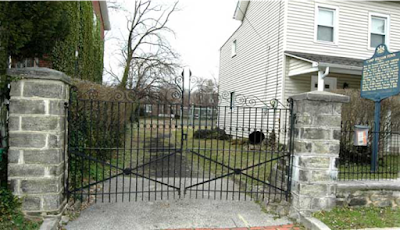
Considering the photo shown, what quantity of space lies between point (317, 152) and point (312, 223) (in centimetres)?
105

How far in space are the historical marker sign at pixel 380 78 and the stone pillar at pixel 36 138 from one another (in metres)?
5.71

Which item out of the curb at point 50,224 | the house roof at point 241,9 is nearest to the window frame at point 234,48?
the house roof at point 241,9

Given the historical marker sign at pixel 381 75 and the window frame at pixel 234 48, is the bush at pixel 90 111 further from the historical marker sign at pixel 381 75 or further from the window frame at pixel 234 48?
the window frame at pixel 234 48

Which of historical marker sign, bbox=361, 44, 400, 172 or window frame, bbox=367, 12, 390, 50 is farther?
window frame, bbox=367, 12, 390, 50

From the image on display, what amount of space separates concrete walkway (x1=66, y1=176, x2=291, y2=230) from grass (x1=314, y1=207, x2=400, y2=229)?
600 millimetres

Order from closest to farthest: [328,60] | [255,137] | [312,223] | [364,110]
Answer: [312,223] < [255,137] < [364,110] < [328,60]

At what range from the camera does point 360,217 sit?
12.9 feet

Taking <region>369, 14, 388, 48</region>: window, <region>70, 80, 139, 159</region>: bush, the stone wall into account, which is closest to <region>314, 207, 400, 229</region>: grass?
the stone wall

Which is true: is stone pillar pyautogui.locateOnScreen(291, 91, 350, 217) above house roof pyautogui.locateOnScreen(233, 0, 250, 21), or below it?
below

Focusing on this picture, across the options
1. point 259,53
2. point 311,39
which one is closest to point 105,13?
point 259,53

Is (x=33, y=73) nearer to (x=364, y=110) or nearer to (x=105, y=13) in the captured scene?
(x=364, y=110)

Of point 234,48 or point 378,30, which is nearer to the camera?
point 378,30

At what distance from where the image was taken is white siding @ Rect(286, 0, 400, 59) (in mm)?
10172

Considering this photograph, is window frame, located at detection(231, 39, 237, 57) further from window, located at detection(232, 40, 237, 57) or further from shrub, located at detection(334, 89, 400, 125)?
shrub, located at detection(334, 89, 400, 125)
